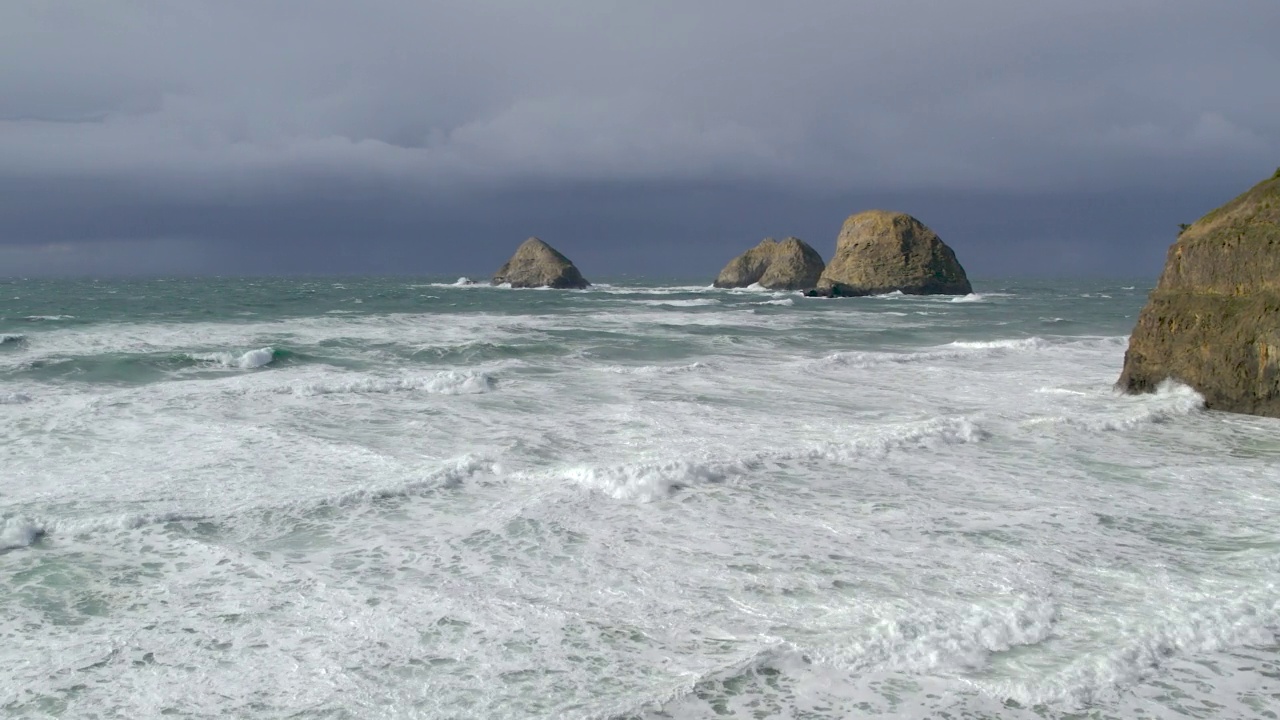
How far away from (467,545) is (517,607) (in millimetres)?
1446

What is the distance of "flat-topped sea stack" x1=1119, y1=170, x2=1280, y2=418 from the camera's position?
42.1ft

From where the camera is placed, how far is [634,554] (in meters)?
6.71

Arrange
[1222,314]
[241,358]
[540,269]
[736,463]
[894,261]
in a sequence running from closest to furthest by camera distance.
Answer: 1. [736,463]
2. [1222,314]
3. [241,358]
4. [894,261]
5. [540,269]

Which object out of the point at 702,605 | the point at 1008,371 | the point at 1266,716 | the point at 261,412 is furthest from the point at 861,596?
the point at 1008,371

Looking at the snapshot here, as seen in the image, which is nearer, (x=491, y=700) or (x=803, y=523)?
(x=491, y=700)

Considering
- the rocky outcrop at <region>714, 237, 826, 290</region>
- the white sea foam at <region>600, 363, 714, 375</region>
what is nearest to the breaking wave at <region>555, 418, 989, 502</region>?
the white sea foam at <region>600, 363, 714, 375</region>

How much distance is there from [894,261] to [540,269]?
3278 centimetres

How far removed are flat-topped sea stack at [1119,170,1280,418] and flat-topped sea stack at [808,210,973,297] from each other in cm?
4975

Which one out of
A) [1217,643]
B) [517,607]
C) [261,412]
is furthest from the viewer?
[261,412]

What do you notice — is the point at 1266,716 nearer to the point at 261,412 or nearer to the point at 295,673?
the point at 295,673

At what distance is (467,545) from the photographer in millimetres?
6965

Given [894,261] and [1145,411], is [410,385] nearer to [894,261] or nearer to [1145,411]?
[1145,411]

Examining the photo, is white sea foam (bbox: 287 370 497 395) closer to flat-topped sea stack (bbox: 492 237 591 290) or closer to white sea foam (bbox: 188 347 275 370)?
white sea foam (bbox: 188 347 275 370)

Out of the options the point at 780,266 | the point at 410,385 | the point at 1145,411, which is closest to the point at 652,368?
the point at 410,385
